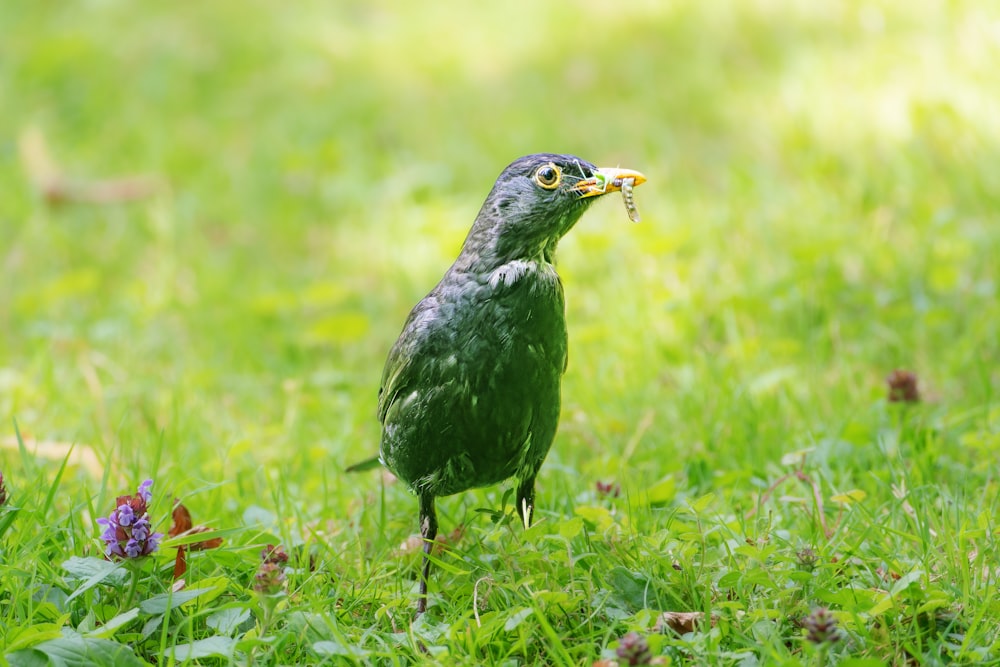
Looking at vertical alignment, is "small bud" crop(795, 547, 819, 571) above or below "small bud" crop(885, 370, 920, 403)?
below

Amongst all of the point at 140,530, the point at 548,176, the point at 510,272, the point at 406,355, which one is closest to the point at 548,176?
the point at 548,176

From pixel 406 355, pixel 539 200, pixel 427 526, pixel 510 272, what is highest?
pixel 539 200

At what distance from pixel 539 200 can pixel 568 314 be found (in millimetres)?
2455

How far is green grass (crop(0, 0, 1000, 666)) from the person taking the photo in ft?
8.88

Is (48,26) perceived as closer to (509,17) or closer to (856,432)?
(509,17)

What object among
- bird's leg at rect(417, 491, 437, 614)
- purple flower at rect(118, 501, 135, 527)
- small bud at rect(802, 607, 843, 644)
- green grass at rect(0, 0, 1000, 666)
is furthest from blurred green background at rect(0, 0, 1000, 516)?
small bud at rect(802, 607, 843, 644)

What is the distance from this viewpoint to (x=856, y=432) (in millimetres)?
3672

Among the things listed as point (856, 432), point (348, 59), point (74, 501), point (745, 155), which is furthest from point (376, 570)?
point (348, 59)

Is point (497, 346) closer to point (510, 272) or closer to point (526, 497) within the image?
point (510, 272)

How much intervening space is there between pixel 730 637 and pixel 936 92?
181 inches

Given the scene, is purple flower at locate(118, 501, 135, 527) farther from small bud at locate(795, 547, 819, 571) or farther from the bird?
small bud at locate(795, 547, 819, 571)

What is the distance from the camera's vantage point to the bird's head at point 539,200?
2.85 meters

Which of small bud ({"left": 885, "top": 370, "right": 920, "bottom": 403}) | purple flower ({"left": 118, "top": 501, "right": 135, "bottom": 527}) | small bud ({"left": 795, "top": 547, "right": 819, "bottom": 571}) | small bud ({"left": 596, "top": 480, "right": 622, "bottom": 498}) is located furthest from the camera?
small bud ({"left": 885, "top": 370, "right": 920, "bottom": 403})

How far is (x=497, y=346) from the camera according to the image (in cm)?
277
